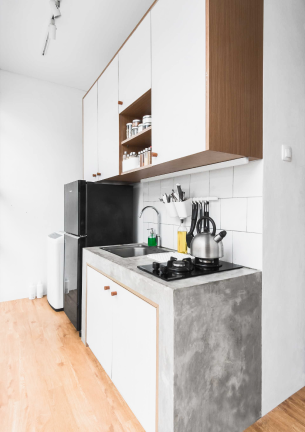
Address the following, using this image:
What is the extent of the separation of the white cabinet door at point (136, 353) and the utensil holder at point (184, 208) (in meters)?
0.71

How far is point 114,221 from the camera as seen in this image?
2.54 meters

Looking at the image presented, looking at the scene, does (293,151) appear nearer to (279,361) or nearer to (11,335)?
(279,361)

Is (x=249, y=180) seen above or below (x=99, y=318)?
above

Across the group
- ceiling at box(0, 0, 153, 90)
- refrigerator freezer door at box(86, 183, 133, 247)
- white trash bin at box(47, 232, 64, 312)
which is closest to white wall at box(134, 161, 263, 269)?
refrigerator freezer door at box(86, 183, 133, 247)

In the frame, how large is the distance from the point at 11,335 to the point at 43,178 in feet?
6.16

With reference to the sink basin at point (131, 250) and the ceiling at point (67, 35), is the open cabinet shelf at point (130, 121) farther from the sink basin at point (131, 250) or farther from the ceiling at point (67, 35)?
the ceiling at point (67, 35)

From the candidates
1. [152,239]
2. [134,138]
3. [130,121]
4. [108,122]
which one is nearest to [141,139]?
[134,138]

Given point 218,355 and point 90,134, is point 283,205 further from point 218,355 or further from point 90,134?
point 90,134

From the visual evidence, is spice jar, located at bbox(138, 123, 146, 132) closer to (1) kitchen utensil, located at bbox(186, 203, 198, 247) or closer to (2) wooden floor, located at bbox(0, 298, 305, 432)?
(1) kitchen utensil, located at bbox(186, 203, 198, 247)

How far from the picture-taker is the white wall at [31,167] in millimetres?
3182

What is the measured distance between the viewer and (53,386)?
1.73 m

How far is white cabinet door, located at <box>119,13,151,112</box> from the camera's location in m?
1.69

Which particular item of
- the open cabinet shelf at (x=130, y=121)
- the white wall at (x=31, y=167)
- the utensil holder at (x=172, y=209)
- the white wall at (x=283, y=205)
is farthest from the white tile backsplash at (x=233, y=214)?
the white wall at (x=31, y=167)

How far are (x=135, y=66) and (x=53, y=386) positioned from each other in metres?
2.23
